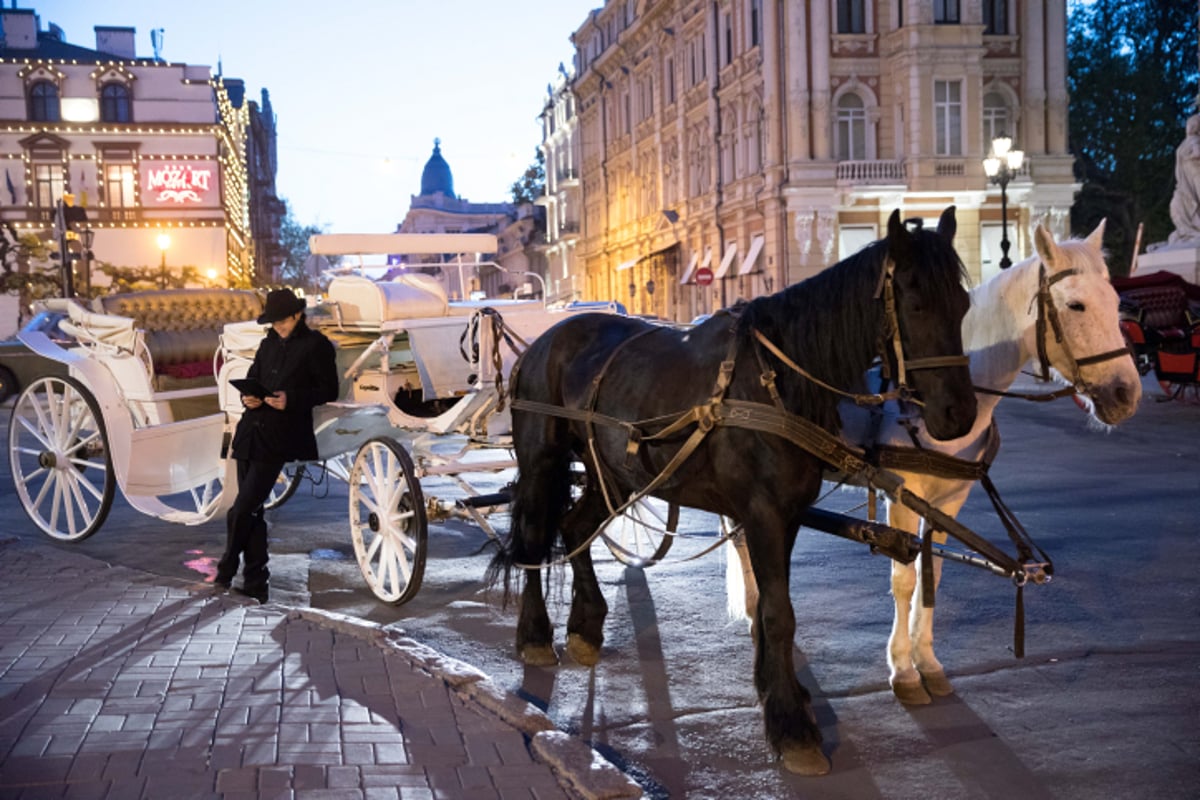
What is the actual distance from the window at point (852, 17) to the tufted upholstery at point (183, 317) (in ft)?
110

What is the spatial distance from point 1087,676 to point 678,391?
2.33 m

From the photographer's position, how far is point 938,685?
18.6 ft

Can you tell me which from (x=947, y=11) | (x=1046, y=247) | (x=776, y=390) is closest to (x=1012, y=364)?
(x=1046, y=247)

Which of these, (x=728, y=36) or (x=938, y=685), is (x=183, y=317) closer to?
(x=938, y=685)

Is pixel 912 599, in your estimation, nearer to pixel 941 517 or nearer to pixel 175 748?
pixel 941 517

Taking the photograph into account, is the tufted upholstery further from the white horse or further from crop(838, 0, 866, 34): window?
crop(838, 0, 866, 34): window

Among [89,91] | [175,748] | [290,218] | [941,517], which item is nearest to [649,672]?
[941,517]

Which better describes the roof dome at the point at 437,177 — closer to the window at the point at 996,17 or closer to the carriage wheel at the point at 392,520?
the window at the point at 996,17

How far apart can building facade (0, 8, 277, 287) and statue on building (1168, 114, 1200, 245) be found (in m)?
42.3

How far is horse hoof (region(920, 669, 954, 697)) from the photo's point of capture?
5.65 meters

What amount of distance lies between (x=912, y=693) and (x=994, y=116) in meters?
40.0

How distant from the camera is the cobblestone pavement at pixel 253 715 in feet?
14.6

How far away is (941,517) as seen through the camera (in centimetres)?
516

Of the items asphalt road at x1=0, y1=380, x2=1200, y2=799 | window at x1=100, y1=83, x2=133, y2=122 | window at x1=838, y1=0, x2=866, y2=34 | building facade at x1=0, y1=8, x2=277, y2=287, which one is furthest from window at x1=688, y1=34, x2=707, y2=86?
asphalt road at x1=0, y1=380, x2=1200, y2=799
